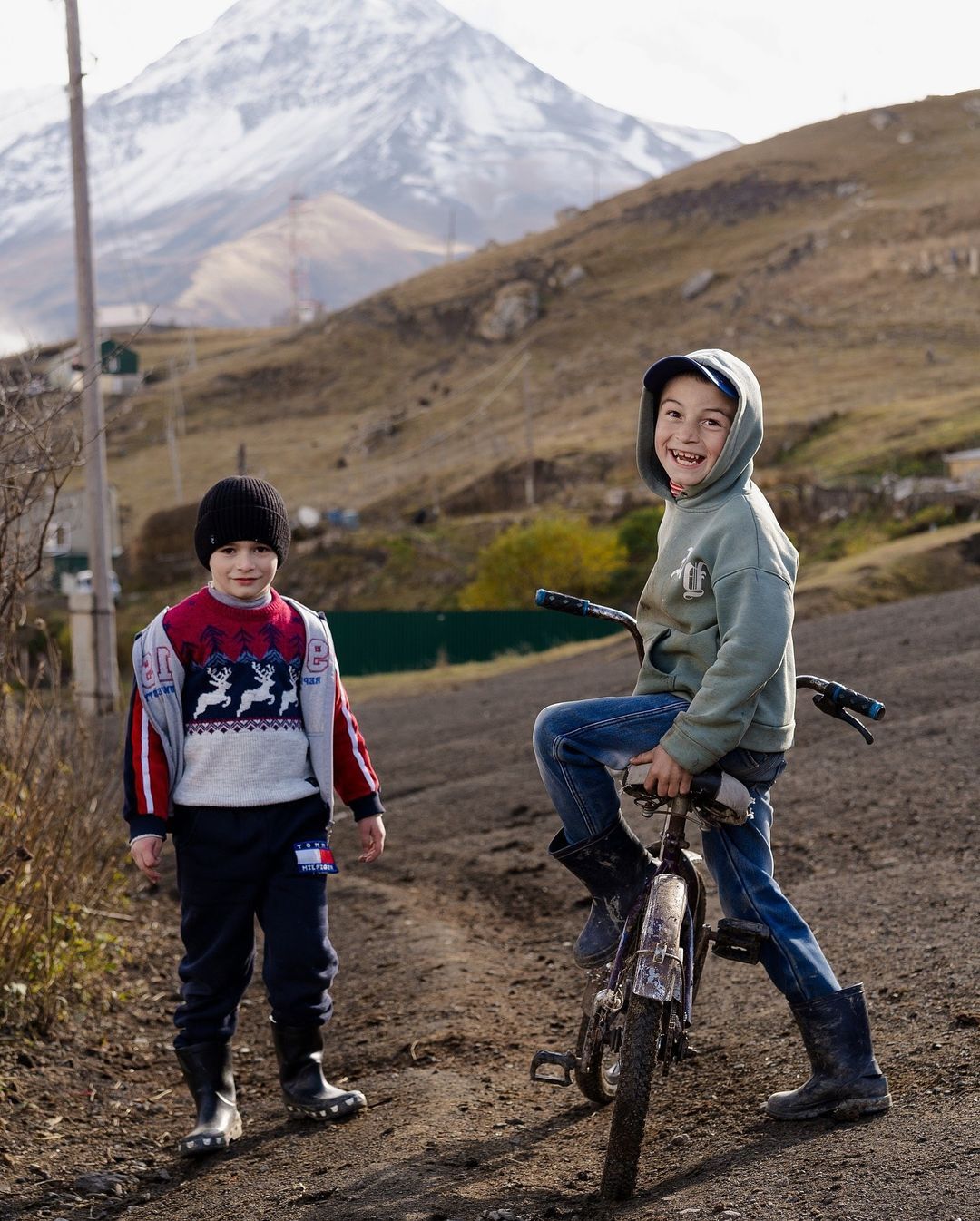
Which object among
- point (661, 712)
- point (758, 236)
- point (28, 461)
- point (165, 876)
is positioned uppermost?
point (758, 236)

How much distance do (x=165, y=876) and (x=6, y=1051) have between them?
3.56 metres

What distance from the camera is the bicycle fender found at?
3328mm

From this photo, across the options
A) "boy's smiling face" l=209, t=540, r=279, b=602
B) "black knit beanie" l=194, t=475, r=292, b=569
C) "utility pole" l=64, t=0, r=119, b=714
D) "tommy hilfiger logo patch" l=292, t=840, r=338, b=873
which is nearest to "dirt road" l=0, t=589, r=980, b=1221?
"tommy hilfiger logo patch" l=292, t=840, r=338, b=873

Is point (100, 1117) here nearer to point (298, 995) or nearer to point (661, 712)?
point (298, 995)

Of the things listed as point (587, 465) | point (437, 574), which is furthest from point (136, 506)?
point (437, 574)

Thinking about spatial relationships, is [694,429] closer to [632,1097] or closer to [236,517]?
[236,517]

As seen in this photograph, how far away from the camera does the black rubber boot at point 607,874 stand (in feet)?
11.9

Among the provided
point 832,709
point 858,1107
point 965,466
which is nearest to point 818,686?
point 832,709

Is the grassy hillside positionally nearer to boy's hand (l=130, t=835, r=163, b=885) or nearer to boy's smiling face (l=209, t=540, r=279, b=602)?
boy's smiling face (l=209, t=540, r=279, b=602)

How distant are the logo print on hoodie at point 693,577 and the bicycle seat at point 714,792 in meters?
0.40

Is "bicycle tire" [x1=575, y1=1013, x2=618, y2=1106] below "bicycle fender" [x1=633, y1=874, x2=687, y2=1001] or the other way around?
below

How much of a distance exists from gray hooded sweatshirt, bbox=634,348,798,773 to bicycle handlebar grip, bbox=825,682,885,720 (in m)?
0.10

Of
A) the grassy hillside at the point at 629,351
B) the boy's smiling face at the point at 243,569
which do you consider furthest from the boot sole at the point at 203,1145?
the grassy hillside at the point at 629,351

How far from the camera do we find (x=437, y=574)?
42.7 metres
